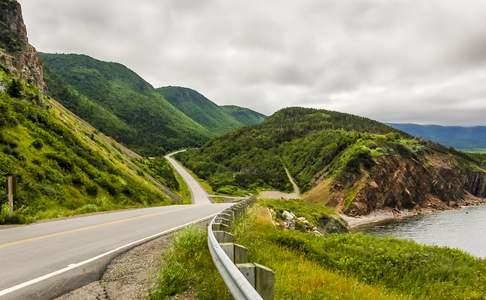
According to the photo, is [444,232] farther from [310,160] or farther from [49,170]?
[310,160]

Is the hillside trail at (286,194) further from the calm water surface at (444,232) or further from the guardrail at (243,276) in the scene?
the guardrail at (243,276)

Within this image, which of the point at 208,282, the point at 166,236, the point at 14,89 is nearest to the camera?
the point at 208,282

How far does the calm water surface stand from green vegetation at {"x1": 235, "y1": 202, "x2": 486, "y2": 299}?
45104mm

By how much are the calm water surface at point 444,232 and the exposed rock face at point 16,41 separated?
70836 mm

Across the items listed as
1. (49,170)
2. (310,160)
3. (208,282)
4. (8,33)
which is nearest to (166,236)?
(208,282)

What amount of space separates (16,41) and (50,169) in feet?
196

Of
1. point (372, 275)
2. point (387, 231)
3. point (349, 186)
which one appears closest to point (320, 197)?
point (349, 186)

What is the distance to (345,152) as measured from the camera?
455 feet

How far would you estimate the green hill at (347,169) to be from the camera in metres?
119

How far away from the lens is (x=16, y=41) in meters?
77.6

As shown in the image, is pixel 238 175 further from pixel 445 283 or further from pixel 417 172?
pixel 445 283

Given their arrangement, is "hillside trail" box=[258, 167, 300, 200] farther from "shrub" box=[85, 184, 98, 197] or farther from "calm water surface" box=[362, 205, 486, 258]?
"shrub" box=[85, 184, 98, 197]

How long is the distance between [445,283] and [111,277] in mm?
9477

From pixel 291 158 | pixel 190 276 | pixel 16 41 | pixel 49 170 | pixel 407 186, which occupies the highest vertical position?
pixel 16 41
